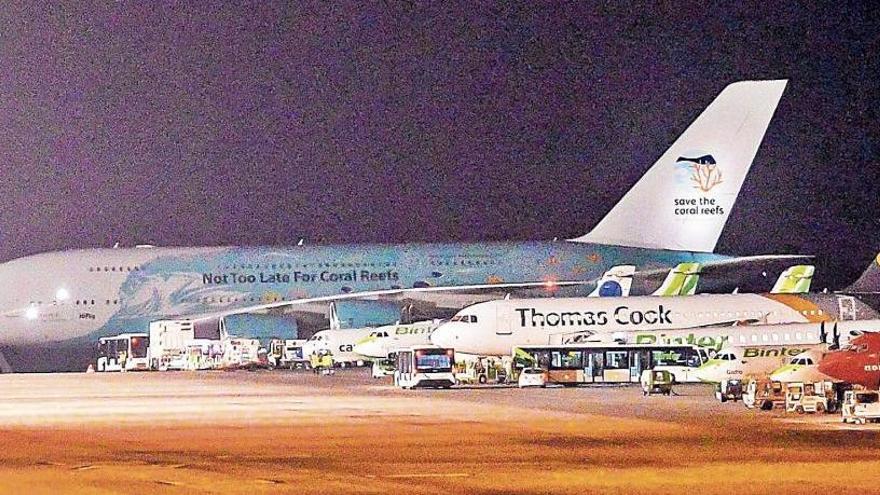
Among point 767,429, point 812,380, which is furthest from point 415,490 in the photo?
point 812,380

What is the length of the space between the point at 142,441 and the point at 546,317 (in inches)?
1148

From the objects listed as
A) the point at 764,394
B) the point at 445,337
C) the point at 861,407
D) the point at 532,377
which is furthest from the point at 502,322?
the point at 861,407

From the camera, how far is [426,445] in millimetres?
29844

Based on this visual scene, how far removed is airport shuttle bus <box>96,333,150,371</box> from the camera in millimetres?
79000

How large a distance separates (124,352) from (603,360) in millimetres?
32287

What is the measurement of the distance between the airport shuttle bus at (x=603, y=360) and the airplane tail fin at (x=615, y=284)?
19174 mm

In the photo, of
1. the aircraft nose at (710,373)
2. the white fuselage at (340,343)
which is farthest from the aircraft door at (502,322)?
the white fuselage at (340,343)

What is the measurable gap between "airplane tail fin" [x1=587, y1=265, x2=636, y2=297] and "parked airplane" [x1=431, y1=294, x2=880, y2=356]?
1244cm

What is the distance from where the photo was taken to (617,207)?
294ft

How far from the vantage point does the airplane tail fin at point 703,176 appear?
89188mm

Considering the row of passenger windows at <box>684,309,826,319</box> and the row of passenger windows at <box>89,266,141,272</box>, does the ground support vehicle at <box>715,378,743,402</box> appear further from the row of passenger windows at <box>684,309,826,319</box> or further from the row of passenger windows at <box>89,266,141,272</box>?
the row of passenger windows at <box>89,266,141,272</box>

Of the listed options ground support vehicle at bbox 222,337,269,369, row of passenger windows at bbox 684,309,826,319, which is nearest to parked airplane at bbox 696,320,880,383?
row of passenger windows at bbox 684,309,826,319

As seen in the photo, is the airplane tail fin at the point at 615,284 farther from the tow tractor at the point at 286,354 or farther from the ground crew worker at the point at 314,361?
the tow tractor at the point at 286,354

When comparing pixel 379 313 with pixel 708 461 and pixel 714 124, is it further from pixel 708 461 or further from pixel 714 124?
pixel 708 461
